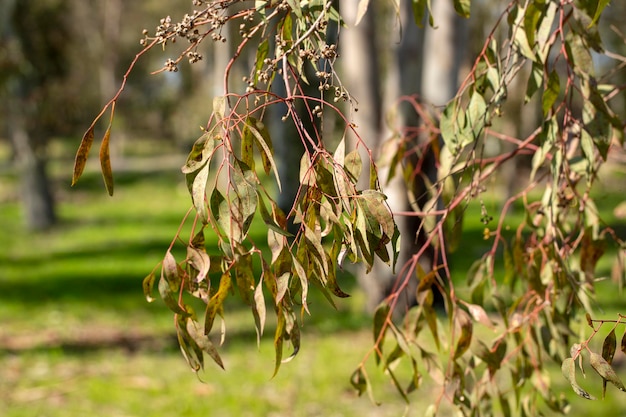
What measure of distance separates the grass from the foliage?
1.36 m

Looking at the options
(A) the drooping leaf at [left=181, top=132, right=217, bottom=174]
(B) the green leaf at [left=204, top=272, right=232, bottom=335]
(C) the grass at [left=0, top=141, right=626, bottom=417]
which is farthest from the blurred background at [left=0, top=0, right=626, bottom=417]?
(A) the drooping leaf at [left=181, top=132, right=217, bottom=174]

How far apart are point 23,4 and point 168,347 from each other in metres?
7.71

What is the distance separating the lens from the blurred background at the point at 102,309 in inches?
→ 173

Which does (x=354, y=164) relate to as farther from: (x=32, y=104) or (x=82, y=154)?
(x=32, y=104)

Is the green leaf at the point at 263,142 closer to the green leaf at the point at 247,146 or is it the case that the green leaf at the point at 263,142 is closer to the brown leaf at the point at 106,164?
the green leaf at the point at 247,146

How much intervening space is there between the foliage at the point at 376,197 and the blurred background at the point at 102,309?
0.20 m

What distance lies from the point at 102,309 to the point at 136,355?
5.30 feet

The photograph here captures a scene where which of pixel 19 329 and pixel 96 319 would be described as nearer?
pixel 19 329

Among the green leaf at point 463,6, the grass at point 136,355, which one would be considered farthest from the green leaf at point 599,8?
the grass at point 136,355

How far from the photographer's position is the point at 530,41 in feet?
5.25

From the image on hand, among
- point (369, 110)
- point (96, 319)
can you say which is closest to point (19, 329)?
point (96, 319)

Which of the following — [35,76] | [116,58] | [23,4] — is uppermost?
[23,4]

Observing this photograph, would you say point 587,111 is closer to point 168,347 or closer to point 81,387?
point 81,387

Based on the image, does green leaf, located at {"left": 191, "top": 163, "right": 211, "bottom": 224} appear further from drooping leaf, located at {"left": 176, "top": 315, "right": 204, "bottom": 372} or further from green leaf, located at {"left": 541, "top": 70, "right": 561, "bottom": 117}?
green leaf, located at {"left": 541, "top": 70, "right": 561, "bottom": 117}
